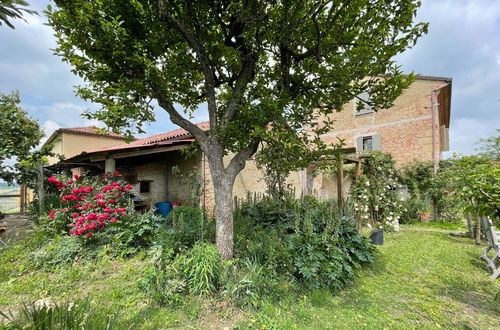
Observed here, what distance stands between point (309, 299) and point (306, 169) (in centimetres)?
858

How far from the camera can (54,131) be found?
13.9 m

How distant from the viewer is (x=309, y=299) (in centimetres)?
312

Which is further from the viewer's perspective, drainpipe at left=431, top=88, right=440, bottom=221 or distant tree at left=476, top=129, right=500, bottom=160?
distant tree at left=476, top=129, right=500, bottom=160

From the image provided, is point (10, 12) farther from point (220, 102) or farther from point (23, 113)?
point (23, 113)

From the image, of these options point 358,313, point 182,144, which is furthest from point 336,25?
point 182,144

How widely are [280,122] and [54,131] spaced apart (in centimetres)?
1653

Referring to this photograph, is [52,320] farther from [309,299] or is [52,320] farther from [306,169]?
[306,169]

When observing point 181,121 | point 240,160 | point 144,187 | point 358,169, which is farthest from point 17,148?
point 358,169

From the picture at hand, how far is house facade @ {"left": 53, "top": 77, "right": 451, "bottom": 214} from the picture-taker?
22.8 feet

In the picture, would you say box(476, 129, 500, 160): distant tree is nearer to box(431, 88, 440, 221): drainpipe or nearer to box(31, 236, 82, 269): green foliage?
box(431, 88, 440, 221): drainpipe

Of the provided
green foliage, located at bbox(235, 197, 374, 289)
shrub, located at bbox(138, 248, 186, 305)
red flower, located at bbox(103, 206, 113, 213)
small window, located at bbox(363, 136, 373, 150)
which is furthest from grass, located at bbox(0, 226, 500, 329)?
small window, located at bbox(363, 136, 373, 150)

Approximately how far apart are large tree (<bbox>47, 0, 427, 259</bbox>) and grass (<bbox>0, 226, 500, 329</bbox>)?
0.99 meters

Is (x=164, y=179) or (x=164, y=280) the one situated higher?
(x=164, y=179)

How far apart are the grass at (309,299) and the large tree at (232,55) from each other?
99 centimetres
